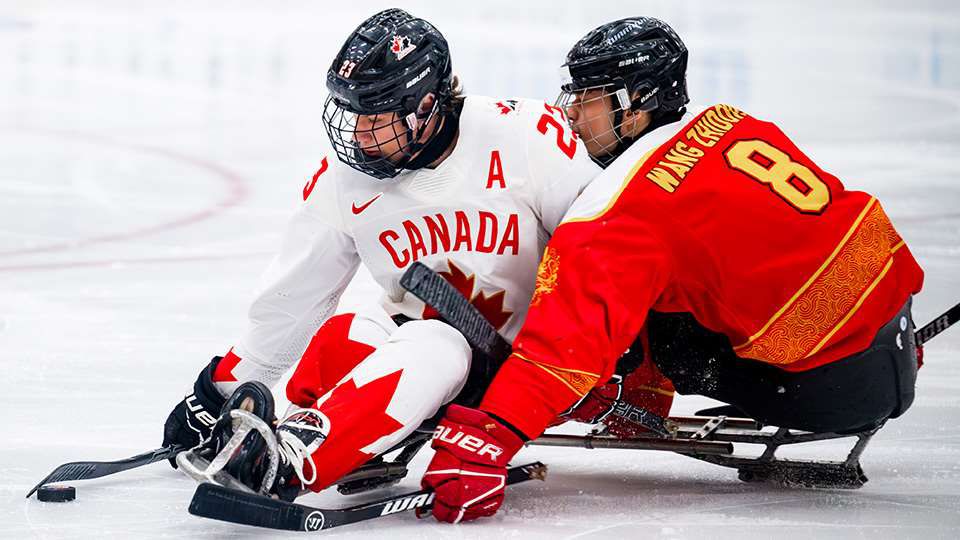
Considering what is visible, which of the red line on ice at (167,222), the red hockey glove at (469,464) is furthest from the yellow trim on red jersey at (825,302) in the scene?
the red line on ice at (167,222)

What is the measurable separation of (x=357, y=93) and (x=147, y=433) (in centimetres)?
114

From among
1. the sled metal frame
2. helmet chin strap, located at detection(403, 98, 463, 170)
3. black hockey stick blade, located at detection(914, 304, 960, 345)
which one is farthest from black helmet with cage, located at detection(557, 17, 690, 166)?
black hockey stick blade, located at detection(914, 304, 960, 345)

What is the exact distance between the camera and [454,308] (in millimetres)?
2744

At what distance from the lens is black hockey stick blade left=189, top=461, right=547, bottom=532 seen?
2414mm

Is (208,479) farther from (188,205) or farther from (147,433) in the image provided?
(188,205)

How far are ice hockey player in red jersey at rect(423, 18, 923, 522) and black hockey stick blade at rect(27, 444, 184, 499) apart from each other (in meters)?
0.71

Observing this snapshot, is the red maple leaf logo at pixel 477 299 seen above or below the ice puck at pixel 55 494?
above

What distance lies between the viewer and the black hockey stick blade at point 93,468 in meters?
2.86

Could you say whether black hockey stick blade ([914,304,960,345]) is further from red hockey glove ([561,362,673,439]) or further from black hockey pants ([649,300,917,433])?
red hockey glove ([561,362,673,439])

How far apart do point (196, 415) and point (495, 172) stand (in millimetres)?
858

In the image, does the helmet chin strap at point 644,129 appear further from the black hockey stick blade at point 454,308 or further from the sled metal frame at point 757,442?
the sled metal frame at point 757,442

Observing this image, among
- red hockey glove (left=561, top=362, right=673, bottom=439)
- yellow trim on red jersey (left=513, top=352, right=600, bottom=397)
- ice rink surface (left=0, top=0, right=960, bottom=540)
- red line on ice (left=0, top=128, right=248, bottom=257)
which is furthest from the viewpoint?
red line on ice (left=0, top=128, right=248, bottom=257)

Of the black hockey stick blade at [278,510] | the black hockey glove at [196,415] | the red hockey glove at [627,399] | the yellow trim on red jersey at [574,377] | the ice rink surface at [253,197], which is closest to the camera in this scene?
the black hockey stick blade at [278,510]

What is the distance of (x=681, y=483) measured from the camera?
10.2 feet
